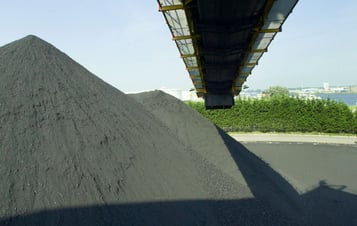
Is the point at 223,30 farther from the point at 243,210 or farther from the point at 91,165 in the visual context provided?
the point at 243,210

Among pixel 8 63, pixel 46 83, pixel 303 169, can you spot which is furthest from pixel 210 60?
pixel 303 169

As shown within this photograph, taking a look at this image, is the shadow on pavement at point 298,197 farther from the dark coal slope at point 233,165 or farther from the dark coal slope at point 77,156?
the dark coal slope at point 77,156

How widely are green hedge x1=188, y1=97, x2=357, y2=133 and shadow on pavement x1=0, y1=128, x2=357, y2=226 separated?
1730 centimetres

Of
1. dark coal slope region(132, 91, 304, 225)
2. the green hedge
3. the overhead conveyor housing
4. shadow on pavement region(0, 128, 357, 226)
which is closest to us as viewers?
shadow on pavement region(0, 128, 357, 226)

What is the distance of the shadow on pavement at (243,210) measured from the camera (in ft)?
16.4

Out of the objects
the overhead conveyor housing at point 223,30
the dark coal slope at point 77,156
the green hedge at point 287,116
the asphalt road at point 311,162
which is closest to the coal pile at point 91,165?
the dark coal slope at point 77,156

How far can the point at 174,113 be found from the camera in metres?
15.0

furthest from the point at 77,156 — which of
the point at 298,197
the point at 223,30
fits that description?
the point at 298,197

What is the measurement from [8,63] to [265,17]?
759cm

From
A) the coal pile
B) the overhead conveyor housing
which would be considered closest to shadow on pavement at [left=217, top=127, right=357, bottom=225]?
the coal pile

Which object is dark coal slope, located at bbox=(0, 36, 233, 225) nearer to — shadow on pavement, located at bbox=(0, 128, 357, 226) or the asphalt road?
shadow on pavement, located at bbox=(0, 128, 357, 226)

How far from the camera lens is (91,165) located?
6105 mm

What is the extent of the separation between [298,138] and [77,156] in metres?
27.4

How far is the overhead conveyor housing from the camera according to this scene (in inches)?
232
